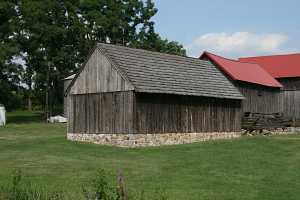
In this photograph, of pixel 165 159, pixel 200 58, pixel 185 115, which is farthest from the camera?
pixel 200 58

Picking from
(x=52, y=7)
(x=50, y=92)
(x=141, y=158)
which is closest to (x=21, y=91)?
(x=50, y=92)

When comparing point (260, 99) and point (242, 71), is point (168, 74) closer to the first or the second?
point (242, 71)

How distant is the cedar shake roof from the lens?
1304 inches

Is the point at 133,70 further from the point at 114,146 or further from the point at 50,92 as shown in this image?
the point at 50,92

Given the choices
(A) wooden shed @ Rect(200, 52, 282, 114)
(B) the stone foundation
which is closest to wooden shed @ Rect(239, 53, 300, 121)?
(A) wooden shed @ Rect(200, 52, 282, 114)

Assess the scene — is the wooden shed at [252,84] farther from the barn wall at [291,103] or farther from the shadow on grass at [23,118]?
the shadow on grass at [23,118]

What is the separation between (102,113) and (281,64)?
1215 inches

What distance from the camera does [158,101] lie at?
33.6 m

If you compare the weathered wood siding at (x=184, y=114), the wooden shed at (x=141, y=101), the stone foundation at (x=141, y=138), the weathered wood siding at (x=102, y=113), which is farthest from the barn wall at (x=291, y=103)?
the weathered wood siding at (x=102, y=113)

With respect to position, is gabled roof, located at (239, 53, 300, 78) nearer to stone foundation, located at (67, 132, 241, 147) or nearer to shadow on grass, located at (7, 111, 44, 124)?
stone foundation, located at (67, 132, 241, 147)

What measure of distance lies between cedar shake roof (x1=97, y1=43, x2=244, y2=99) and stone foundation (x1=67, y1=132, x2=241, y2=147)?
2832 mm

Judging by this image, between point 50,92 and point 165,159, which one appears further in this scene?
point 50,92

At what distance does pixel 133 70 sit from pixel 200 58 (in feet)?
44.9

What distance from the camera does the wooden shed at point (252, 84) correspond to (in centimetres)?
4509
